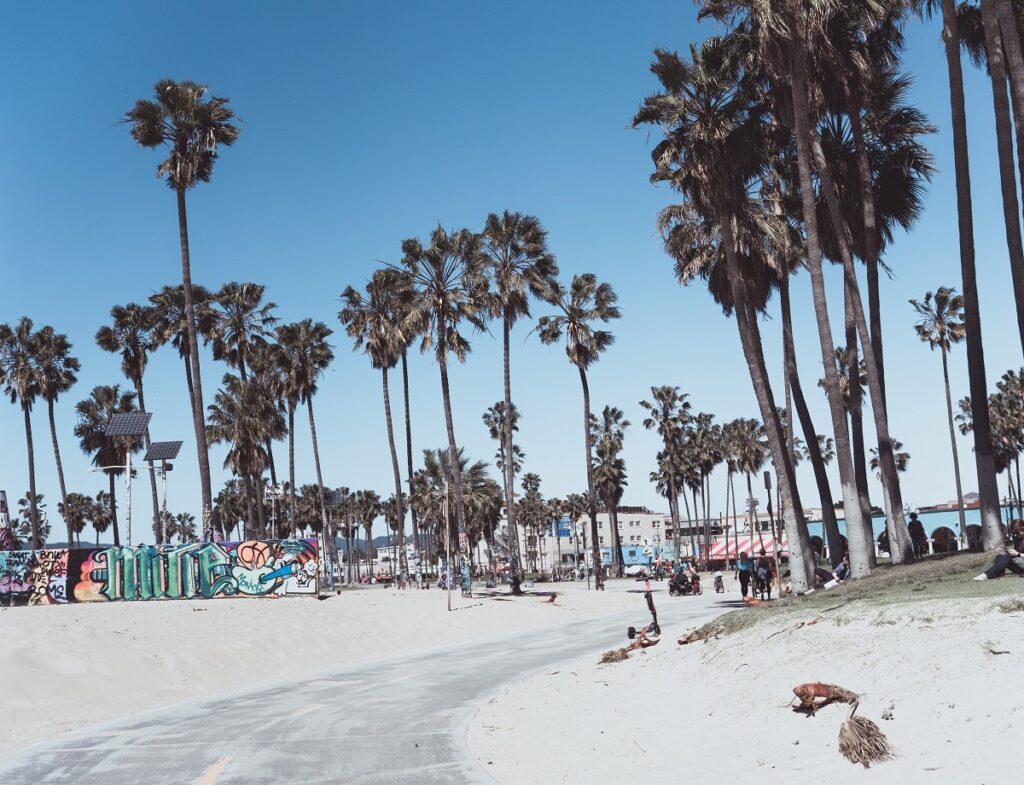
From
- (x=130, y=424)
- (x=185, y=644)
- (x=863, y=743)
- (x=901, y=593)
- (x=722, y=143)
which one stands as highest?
(x=722, y=143)

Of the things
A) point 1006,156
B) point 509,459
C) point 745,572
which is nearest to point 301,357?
point 509,459

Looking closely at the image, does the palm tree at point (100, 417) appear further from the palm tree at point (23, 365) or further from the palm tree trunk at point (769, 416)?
the palm tree trunk at point (769, 416)

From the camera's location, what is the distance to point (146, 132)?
36562 mm

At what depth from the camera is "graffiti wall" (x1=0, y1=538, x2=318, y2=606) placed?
3650 centimetres

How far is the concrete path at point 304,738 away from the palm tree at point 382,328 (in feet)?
100

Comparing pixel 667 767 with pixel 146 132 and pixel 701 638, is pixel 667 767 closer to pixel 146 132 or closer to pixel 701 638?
pixel 701 638

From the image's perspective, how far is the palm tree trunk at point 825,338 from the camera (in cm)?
2230

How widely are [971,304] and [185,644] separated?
2052 centimetres

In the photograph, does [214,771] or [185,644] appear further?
[185,644]

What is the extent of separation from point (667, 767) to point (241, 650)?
57.0 feet

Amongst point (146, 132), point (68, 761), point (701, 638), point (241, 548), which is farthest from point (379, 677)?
point (146, 132)

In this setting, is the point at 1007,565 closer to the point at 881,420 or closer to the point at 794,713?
the point at 794,713

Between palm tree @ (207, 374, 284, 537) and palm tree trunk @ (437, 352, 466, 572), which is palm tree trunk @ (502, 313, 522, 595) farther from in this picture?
palm tree @ (207, 374, 284, 537)

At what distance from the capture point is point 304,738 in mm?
12328
